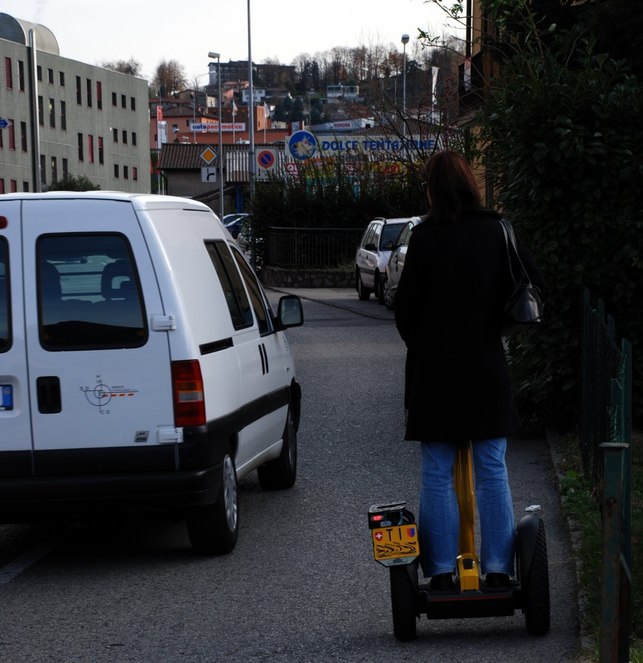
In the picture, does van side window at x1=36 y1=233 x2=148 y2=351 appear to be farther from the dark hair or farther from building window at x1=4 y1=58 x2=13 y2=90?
building window at x1=4 y1=58 x2=13 y2=90

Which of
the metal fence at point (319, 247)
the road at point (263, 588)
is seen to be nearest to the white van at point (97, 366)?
Result: the road at point (263, 588)

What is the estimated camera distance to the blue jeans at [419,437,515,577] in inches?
206

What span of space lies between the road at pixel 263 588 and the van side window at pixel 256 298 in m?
1.10

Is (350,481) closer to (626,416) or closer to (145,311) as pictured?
(145,311)

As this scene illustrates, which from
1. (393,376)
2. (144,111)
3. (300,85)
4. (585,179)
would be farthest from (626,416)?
(300,85)

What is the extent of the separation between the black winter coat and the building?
257 feet

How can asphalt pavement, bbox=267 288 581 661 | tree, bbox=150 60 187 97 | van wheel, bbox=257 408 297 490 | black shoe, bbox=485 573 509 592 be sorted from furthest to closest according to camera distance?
tree, bbox=150 60 187 97 → van wheel, bbox=257 408 297 490 → asphalt pavement, bbox=267 288 581 661 → black shoe, bbox=485 573 509 592

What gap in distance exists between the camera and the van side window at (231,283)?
7.51m

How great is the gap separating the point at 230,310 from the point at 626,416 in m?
3.09

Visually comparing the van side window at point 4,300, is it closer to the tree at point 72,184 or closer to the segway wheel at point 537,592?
the segway wheel at point 537,592

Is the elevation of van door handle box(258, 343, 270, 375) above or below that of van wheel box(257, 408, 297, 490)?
above

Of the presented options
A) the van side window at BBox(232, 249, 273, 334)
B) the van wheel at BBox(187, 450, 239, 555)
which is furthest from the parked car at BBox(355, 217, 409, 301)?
the van wheel at BBox(187, 450, 239, 555)

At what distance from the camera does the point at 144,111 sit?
115 meters

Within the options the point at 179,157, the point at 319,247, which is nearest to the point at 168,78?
the point at 179,157
